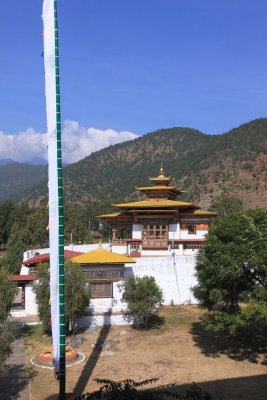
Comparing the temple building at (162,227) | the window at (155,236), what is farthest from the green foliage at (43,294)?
the window at (155,236)

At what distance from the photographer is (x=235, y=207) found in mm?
75812

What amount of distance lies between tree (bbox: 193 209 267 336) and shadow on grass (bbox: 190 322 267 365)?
1.79m

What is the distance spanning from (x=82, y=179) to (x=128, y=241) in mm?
126527

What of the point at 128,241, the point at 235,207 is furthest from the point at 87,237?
the point at 235,207

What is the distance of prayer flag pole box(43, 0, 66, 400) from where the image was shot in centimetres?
1305

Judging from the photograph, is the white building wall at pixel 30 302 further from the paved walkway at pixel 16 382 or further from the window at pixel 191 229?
the window at pixel 191 229

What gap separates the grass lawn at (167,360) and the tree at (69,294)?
4.49ft

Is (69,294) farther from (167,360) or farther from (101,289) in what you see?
(167,360)

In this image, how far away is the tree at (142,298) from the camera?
86.7 ft

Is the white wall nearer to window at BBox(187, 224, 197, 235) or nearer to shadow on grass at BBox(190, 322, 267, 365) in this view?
shadow on grass at BBox(190, 322, 267, 365)

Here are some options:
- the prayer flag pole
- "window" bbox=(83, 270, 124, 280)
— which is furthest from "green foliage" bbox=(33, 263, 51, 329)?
the prayer flag pole

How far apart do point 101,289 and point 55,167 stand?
17624 mm

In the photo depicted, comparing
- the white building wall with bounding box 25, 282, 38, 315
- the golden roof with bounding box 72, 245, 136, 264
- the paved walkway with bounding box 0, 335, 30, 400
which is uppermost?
the golden roof with bounding box 72, 245, 136, 264

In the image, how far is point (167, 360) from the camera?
2112 cm
